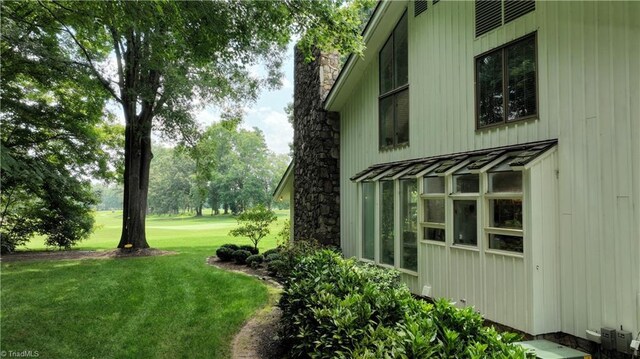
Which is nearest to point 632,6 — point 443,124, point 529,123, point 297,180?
point 529,123

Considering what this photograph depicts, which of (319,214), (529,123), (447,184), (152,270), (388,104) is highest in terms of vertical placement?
(388,104)

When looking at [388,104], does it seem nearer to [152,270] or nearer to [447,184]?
[447,184]

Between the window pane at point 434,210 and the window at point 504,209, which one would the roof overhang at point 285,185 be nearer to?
the window pane at point 434,210

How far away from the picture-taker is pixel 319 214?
391 inches

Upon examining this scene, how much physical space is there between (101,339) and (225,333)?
1760 mm

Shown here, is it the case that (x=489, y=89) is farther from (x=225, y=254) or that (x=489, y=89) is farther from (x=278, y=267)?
(x=225, y=254)

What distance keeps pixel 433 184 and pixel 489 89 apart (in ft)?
5.82

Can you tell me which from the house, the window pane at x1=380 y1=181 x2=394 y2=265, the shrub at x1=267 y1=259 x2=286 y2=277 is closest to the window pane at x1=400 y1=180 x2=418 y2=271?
the house

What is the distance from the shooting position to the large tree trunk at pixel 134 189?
1454 centimetres

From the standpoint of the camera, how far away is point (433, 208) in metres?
6.41

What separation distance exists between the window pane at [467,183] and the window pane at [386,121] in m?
2.39

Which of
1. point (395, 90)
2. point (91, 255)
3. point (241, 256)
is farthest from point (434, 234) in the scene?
point (91, 255)

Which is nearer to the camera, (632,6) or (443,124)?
(632,6)

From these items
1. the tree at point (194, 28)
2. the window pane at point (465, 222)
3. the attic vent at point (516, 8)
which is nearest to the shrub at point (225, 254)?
the tree at point (194, 28)
